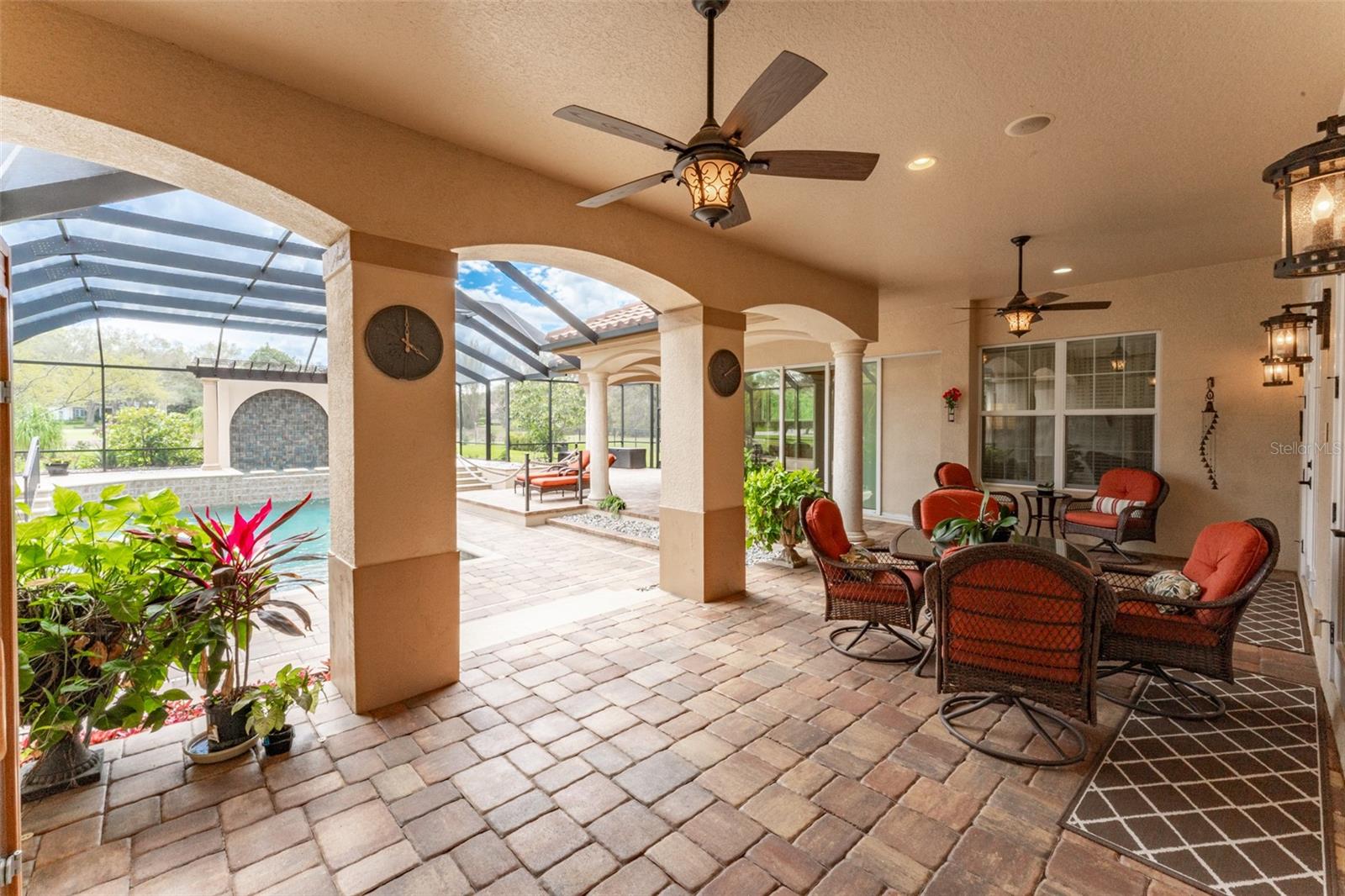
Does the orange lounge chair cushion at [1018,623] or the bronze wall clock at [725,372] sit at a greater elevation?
the bronze wall clock at [725,372]

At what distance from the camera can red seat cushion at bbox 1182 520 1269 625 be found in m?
2.73

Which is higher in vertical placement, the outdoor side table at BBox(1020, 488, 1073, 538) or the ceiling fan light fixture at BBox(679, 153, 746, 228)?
the ceiling fan light fixture at BBox(679, 153, 746, 228)

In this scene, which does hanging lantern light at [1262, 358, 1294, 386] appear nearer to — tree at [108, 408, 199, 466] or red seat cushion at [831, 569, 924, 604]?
red seat cushion at [831, 569, 924, 604]

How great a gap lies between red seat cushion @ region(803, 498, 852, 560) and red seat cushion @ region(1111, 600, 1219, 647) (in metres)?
1.47

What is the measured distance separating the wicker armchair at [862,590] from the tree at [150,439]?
50.5 feet

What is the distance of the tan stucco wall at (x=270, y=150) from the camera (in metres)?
2.14

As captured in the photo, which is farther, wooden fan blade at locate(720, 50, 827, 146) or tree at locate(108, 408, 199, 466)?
tree at locate(108, 408, 199, 466)

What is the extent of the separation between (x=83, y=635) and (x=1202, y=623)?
4.96 meters

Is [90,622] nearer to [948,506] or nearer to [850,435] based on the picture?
[948,506]

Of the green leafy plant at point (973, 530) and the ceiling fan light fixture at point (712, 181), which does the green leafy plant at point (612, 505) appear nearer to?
the green leafy plant at point (973, 530)

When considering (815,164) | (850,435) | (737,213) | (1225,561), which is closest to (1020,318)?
(850,435)

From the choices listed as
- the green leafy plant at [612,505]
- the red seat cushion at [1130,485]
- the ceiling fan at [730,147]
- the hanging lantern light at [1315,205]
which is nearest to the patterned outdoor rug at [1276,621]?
the red seat cushion at [1130,485]

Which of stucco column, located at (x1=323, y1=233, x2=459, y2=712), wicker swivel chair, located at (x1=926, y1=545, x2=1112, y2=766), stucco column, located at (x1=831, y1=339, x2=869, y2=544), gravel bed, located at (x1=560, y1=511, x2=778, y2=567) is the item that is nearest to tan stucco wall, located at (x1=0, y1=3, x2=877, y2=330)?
stucco column, located at (x1=323, y1=233, x2=459, y2=712)

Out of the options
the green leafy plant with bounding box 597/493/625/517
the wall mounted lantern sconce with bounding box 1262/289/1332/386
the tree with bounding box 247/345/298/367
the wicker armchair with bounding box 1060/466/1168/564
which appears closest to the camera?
Answer: the wall mounted lantern sconce with bounding box 1262/289/1332/386
